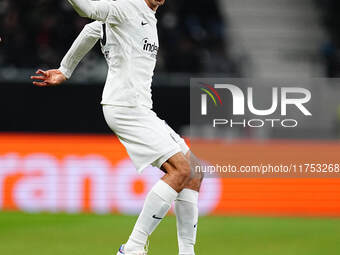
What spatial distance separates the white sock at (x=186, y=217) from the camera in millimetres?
5484

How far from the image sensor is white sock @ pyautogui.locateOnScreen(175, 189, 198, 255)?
5484mm

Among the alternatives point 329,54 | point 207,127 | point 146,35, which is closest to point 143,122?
point 146,35

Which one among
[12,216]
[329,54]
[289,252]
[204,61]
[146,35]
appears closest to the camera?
[146,35]

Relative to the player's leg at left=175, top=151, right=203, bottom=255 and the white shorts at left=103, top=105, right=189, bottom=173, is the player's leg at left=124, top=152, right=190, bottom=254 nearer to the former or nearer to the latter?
the white shorts at left=103, top=105, right=189, bottom=173

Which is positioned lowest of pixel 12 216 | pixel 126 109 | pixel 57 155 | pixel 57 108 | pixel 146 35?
pixel 12 216

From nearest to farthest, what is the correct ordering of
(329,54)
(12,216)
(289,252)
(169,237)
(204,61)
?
(289,252)
(169,237)
(12,216)
(204,61)
(329,54)

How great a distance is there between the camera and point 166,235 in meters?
8.51

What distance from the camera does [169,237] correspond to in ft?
27.3

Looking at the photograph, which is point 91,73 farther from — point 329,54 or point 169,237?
point 329,54

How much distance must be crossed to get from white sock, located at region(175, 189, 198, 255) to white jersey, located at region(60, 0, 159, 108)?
755 mm

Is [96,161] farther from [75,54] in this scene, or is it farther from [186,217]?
[186,217]

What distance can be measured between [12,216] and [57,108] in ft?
5.37

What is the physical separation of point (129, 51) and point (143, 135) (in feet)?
2.03

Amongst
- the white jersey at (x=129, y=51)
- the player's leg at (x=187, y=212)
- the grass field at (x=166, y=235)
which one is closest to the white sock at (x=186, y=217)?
the player's leg at (x=187, y=212)
